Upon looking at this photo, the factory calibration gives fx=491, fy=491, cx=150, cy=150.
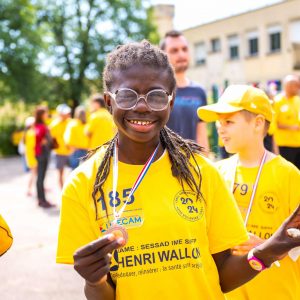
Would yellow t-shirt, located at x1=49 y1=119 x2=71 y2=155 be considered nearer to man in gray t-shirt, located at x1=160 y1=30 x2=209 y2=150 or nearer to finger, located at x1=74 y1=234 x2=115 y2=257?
man in gray t-shirt, located at x1=160 y1=30 x2=209 y2=150

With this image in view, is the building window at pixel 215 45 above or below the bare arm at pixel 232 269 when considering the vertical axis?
above

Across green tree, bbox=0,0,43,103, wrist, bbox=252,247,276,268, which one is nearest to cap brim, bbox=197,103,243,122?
wrist, bbox=252,247,276,268

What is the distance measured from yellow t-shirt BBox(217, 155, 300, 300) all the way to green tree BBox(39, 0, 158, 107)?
104ft

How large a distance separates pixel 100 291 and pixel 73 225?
0.25 metres

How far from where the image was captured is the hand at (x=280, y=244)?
170 centimetres

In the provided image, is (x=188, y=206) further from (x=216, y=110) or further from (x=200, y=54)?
(x=200, y=54)

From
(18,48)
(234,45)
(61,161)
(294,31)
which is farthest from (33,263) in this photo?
(234,45)

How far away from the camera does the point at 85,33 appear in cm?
3362

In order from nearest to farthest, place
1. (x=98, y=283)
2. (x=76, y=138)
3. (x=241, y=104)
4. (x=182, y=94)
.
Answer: (x=98, y=283), (x=241, y=104), (x=182, y=94), (x=76, y=138)

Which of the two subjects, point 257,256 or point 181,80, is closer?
point 257,256

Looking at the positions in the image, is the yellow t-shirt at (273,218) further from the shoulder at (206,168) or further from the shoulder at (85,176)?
the shoulder at (85,176)

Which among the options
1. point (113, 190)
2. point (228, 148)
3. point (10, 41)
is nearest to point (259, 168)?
point (228, 148)

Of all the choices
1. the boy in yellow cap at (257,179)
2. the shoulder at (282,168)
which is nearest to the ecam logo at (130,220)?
the boy in yellow cap at (257,179)

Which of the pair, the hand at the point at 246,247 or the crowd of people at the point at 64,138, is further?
the crowd of people at the point at 64,138
